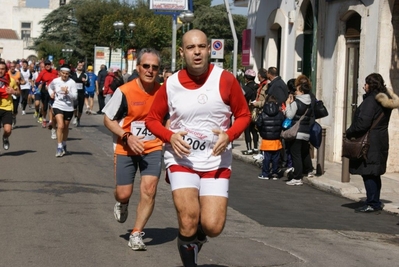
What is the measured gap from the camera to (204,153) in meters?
6.55

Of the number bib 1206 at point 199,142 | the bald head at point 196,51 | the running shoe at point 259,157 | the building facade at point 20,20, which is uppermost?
the building facade at point 20,20

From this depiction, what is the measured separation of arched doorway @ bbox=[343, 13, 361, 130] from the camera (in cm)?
1838

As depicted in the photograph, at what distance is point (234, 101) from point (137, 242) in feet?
7.24

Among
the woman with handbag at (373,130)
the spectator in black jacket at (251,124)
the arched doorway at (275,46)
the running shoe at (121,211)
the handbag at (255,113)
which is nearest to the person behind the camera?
the running shoe at (121,211)

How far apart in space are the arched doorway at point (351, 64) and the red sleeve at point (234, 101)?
11.9 meters

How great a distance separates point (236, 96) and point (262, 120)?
8809 millimetres

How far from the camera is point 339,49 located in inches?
746

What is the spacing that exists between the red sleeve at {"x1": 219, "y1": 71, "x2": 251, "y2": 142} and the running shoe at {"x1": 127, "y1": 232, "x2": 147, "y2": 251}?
210 cm

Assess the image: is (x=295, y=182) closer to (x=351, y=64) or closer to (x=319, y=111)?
(x=319, y=111)

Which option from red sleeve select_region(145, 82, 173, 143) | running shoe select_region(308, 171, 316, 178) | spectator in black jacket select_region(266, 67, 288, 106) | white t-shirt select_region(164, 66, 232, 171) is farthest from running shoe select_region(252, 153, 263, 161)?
white t-shirt select_region(164, 66, 232, 171)

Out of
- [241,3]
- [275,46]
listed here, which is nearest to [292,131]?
[275,46]

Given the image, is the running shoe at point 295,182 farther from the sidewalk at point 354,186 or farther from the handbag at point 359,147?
the handbag at point 359,147

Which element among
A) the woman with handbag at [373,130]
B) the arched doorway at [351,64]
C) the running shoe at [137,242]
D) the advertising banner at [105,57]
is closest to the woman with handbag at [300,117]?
the woman with handbag at [373,130]

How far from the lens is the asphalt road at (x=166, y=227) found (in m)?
8.04
